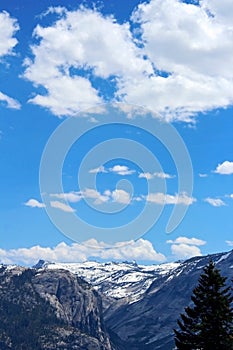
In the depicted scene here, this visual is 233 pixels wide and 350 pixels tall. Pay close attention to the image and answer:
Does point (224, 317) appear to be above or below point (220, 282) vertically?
below

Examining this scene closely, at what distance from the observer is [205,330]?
53281 mm

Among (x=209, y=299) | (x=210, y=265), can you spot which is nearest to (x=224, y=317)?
(x=209, y=299)

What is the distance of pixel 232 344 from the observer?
51812 mm

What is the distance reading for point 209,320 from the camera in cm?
5350

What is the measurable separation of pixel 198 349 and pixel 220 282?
759 cm

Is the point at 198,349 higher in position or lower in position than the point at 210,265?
lower

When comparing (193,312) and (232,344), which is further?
(193,312)

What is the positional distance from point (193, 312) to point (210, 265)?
5564mm

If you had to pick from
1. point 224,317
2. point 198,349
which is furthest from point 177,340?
point 224,317

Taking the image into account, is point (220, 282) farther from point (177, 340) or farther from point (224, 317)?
point (177, 340)

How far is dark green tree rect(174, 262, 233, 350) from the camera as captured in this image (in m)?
52.5

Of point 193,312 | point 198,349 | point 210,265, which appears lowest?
point 198,349

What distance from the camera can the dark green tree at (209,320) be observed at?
5250cm

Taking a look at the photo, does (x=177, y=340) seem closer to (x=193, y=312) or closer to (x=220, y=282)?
(x=193, y=312)
